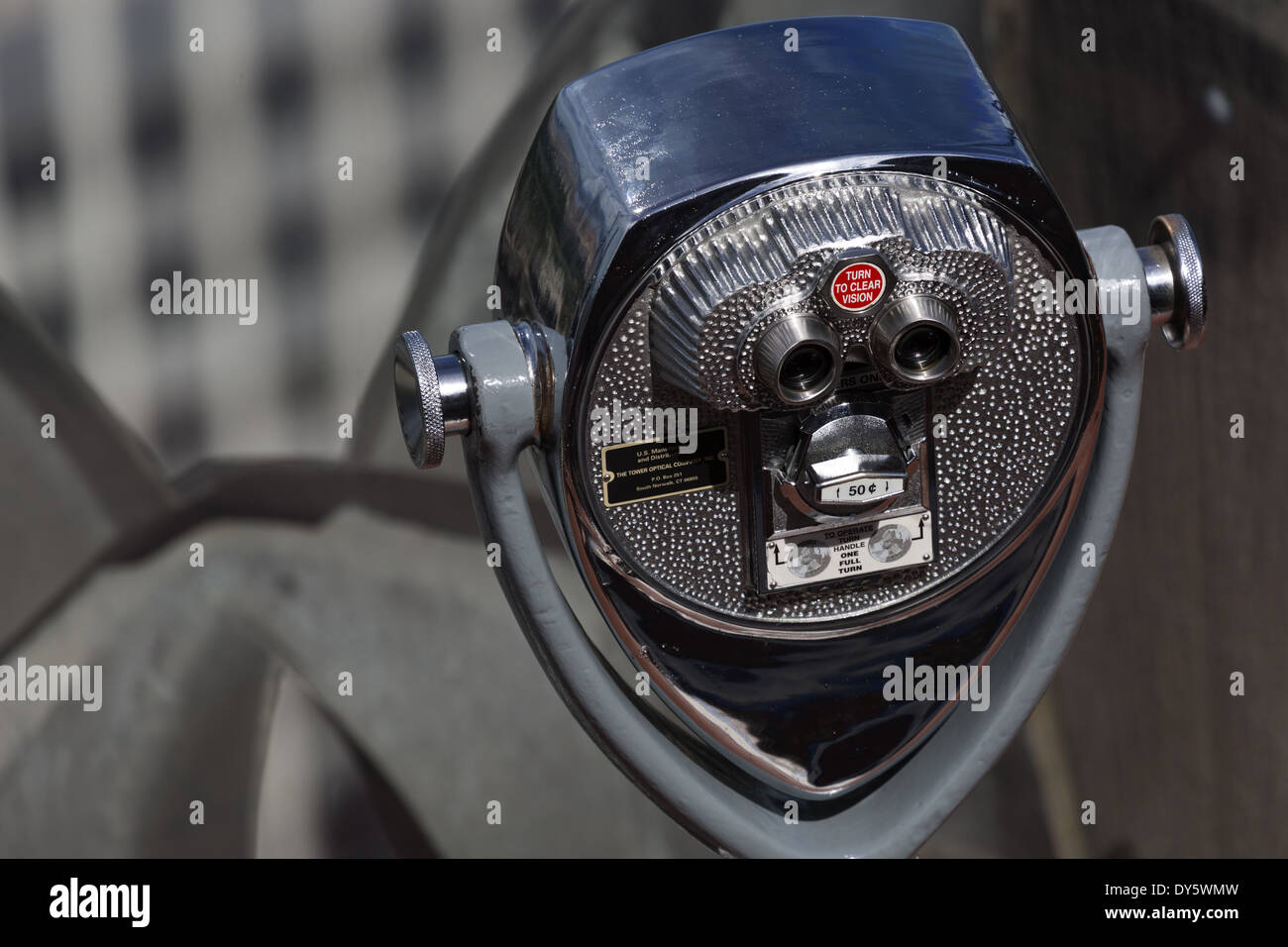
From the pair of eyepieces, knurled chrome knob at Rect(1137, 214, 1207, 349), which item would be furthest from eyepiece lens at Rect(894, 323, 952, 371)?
knurled chrome knob at Rect(1137, 214, 1207, 349)

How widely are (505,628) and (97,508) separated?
488mm

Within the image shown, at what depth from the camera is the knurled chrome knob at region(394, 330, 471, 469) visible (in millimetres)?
990

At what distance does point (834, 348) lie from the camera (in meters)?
0.95

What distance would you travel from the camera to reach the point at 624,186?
3.16 feet

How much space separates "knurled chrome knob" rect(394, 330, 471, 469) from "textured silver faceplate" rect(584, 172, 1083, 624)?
0.09 metres

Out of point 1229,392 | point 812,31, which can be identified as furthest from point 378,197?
point 1229,392

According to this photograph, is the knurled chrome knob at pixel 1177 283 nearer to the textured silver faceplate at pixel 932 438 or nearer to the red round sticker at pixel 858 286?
the textured silver faceplate at pixel 932 438

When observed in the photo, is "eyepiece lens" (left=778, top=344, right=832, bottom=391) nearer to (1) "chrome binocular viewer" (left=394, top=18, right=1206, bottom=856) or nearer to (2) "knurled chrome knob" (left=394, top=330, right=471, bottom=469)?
(1) "chrome binocular viewer" (left=394, top=18, right=1206, bottom=856)

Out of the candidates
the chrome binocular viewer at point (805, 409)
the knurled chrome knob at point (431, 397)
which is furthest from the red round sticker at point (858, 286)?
the knurled chrome knob at point (431, 397)

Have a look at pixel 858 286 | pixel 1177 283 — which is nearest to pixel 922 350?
pixel 858 286

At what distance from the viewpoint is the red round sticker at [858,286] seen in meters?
0.94

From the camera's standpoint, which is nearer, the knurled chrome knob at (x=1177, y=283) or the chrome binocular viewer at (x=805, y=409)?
the chrome binocular viewer at (x=805, y=409)

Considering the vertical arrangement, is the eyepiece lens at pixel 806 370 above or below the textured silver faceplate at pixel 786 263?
below

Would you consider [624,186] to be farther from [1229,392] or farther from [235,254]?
[1229,392]
